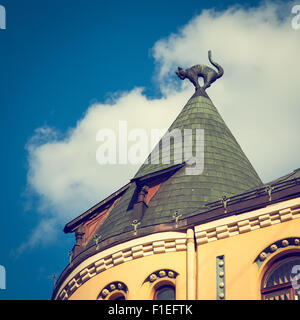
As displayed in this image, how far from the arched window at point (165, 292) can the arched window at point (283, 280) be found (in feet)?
7.60

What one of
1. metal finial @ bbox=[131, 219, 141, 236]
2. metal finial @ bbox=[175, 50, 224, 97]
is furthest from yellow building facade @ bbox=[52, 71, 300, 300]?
metal finial @ bbox=[175, 50, 224, 97]

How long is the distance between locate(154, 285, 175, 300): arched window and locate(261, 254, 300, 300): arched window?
7.60ft

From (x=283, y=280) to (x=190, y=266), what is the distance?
230 centimetres

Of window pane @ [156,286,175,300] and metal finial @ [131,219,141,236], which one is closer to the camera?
window pane @ [156,286,175,300]

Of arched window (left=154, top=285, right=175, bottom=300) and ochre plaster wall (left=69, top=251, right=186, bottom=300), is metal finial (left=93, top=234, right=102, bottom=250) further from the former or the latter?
arched window (left=154, top=285, right=175, bottom=300)

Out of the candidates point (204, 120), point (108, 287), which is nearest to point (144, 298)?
point (108, 287)

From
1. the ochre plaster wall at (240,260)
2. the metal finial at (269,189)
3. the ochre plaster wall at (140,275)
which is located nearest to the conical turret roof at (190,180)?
the ochre plaster wall at (140,275)

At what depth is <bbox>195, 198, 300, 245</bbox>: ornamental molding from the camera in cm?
1958
